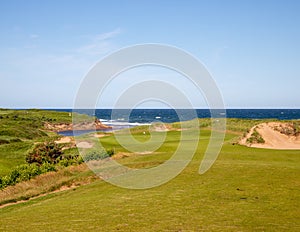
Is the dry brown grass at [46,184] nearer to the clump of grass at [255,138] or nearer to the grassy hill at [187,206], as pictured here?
the grassy hill at [187,206]

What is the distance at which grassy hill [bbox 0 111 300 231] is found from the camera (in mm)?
11383

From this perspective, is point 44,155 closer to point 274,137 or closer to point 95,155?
point 95,155

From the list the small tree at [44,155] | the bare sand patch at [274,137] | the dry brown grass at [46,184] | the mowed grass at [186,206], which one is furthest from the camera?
the bare sand patch at [274,137]

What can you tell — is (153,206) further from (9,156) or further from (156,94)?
(9,156)

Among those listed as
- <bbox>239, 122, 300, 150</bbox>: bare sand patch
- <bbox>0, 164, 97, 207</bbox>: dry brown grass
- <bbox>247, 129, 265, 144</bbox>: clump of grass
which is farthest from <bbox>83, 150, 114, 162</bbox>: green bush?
<bbox>247, 129, 265, 144</bbox>: clump of grass

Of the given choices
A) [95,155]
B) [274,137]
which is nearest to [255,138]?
[274,137]

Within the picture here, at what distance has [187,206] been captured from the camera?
1347 centimetres

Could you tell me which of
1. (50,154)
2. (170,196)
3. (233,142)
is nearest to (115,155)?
(50,154)

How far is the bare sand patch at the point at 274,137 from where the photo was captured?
36.0 m

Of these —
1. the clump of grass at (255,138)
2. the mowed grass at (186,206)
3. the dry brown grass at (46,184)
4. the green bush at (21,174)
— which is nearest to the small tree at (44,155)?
the dry brown grass at (46,184)

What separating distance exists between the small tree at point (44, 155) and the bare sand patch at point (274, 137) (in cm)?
1991

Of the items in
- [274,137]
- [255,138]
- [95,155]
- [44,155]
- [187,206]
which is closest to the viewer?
[187,206]

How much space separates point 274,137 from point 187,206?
27.3 metres

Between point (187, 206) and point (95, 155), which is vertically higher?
point (187, 206)
